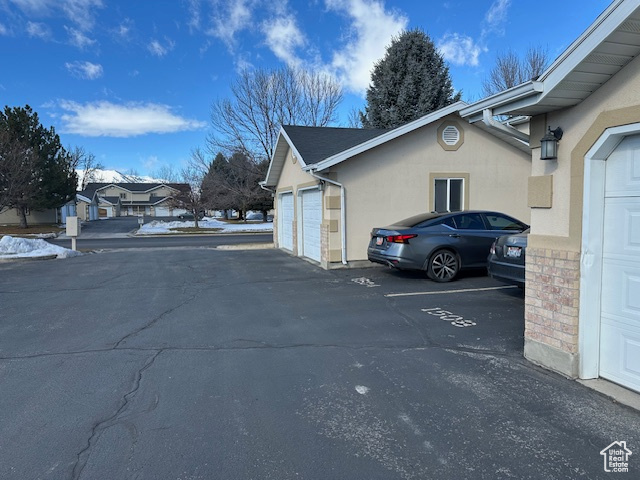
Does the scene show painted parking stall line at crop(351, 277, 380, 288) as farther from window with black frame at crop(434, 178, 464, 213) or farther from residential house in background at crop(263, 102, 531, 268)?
window with black frame at crop(434, 178, 464, 213)

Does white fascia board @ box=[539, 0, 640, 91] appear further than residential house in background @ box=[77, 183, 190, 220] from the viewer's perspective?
No

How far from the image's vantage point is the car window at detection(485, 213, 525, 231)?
9914 millimetres

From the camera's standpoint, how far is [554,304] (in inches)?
175

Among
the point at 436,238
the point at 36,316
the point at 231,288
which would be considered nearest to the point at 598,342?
the point at 436,238

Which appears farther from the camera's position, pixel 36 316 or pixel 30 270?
pixel 30 270

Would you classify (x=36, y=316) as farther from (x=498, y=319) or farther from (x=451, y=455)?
(x=498, y=319)

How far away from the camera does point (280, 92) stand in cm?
3078

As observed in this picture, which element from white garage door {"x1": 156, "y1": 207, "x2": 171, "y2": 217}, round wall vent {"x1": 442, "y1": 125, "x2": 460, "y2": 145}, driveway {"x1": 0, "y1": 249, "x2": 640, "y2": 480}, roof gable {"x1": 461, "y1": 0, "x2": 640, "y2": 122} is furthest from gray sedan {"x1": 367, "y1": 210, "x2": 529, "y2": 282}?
white garage door {"x1": 156, "y1": 207, "x2": 171, "y2": 217}

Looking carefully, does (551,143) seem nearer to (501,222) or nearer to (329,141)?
(501,222)

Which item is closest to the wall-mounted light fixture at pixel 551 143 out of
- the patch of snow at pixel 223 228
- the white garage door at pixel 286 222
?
the white garage door at pixel 286 222

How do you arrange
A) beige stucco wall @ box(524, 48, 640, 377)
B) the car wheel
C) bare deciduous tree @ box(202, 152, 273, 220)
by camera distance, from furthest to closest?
bare deciduous tree @ box(202, 152, 273, 220) < the car wheel < beige stucco wall @ box(524, 48, 640, 377)

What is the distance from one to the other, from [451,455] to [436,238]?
6703mm

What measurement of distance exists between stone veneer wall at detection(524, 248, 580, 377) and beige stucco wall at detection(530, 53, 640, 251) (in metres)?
0.17

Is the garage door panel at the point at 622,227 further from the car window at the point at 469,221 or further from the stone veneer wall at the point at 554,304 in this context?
the car window at the point at 469,221
